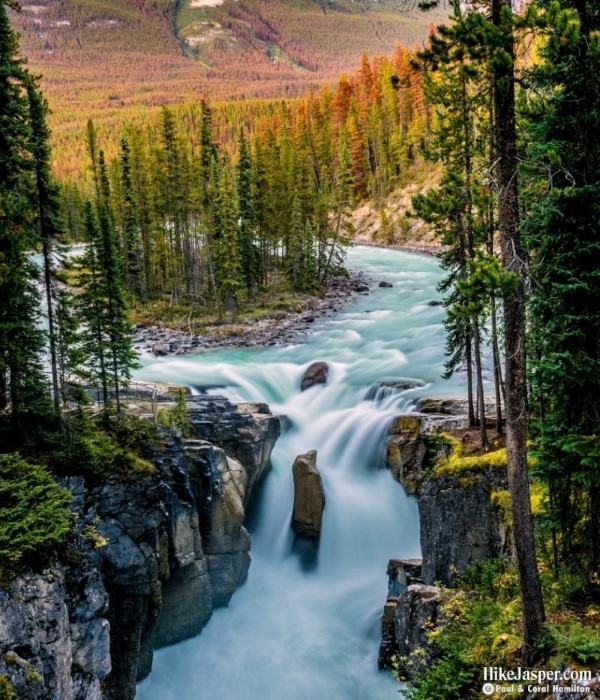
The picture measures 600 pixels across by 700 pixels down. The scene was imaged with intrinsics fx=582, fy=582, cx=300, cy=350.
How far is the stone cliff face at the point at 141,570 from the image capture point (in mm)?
11516

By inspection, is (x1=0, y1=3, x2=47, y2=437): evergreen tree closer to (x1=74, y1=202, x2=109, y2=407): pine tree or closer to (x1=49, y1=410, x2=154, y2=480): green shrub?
(x1=49, y1=410, x2=154, y2=480): green shrub

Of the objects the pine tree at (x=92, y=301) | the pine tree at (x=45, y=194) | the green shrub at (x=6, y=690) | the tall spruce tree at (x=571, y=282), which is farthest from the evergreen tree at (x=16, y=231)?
the tall spruce tree at (x=571, y=282)

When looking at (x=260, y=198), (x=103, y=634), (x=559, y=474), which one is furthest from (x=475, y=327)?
(x=260, y=198)

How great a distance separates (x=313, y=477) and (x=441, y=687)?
12777 mm

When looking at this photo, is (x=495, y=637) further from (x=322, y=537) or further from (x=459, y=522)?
(x=322, y=537)

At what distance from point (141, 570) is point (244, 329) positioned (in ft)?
87.1

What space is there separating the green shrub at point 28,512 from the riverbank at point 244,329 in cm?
2194

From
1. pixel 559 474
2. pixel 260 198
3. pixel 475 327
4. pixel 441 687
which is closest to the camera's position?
pixel 441 687

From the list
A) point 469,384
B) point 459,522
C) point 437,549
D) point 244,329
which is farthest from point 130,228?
point 459,522

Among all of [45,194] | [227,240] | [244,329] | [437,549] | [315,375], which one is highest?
[45,194]

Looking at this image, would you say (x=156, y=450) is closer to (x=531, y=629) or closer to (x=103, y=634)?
(x=103, y=634)

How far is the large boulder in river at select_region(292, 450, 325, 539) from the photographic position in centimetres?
2238

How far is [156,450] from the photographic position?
61.0 feet

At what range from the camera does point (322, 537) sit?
73.3 feet
